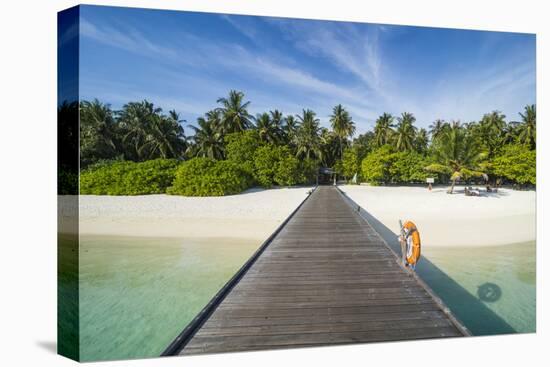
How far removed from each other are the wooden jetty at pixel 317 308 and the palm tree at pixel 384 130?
74.8ft

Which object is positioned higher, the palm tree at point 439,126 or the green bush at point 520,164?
the palm tree at point 439,126

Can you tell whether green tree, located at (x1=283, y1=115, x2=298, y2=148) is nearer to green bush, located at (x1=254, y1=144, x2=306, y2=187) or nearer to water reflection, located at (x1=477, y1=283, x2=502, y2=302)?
green bush, located at (x1=254, y1=144, x2=306, y2=187)

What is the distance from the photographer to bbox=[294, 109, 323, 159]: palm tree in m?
24.1

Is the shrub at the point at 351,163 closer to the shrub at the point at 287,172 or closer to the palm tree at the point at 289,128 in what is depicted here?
the palm tree at the point at 289,128

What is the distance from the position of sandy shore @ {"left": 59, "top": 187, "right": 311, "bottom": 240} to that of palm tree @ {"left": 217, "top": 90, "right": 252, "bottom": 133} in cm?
769

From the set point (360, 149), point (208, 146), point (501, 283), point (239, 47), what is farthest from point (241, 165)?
point (501, 283)

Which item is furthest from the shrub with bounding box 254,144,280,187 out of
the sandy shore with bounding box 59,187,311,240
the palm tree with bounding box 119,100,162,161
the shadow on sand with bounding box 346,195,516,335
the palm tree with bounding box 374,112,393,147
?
the shadow on sand with bounding box 346,195,516,335

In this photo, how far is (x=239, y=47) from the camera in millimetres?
5324

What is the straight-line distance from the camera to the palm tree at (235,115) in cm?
2167

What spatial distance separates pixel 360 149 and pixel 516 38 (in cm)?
2077

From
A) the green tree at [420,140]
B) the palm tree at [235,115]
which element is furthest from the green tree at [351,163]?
the palm tree at [235,115]

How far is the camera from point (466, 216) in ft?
35.9
